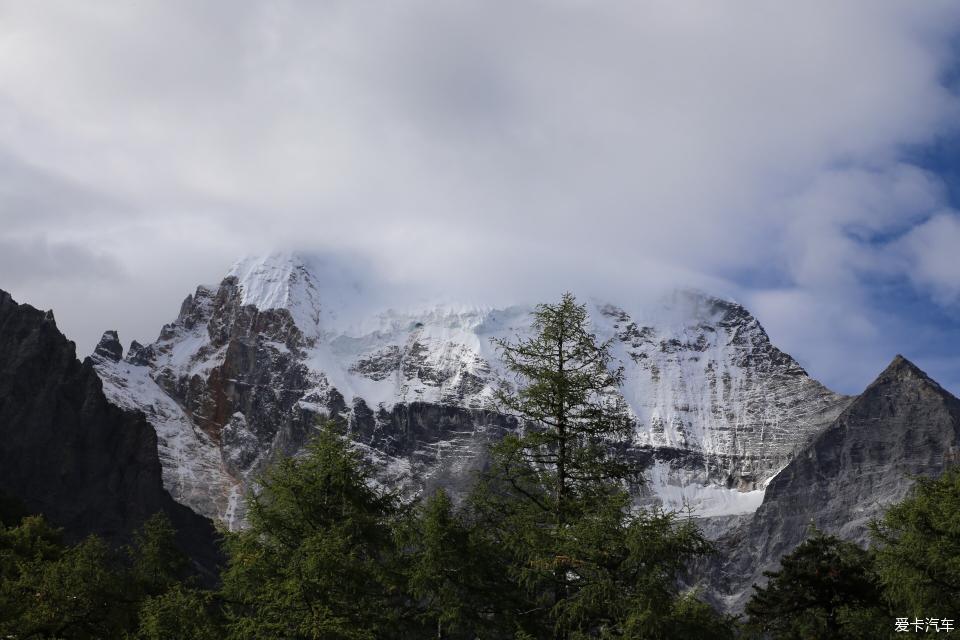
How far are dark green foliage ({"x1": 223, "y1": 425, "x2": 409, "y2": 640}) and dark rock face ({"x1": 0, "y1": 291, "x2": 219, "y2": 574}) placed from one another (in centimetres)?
12853

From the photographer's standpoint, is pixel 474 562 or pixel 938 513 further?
pixel 938 513

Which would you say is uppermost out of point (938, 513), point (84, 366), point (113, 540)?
point (84, 366)

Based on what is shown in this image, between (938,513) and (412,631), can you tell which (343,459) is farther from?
(938,513)

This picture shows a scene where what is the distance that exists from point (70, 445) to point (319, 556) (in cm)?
15348

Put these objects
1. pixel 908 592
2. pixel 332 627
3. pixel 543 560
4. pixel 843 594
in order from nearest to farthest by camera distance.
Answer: pixel 332 627 < pixel 543 560 < pixel 908 592 < pixel 843 594

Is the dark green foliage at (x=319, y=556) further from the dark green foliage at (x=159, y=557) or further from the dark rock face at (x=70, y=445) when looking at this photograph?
the dark rock face at (x=70, y=445)

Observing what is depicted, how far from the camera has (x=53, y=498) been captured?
14850cm

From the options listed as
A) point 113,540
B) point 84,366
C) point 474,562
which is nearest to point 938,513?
point 474,562

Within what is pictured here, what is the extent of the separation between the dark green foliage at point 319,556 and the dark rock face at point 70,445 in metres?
129

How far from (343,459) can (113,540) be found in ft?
457

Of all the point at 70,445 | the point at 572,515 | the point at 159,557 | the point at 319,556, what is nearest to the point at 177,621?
the point at 319,556

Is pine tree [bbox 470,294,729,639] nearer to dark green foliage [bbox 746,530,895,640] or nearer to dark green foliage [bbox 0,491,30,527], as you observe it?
dark green foliage [bbox 746,530,895,640]

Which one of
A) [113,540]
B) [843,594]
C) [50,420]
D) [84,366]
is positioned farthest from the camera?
[84,366]

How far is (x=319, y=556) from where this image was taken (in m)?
21.1
